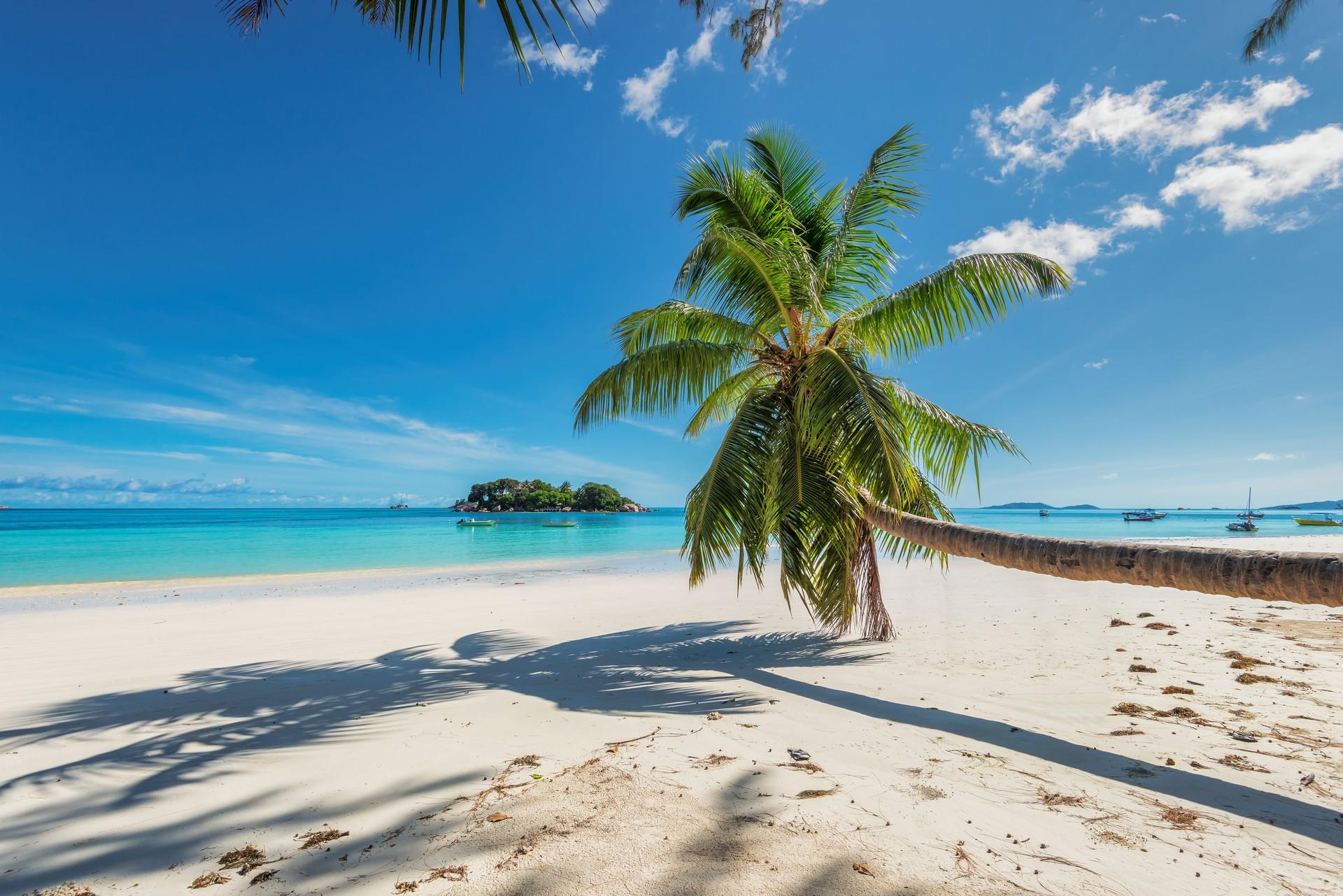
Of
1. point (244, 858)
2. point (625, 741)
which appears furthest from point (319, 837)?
point (625, 741)

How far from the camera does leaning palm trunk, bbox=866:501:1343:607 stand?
111 inches

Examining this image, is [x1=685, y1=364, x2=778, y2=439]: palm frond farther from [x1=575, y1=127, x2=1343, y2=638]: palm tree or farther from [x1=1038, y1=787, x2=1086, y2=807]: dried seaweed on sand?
[x1=1038, y1=787, x2=1086, y2=807]: dried seaweed on sand

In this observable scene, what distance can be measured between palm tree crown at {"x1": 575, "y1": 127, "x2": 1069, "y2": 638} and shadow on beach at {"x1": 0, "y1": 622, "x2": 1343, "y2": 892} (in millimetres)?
1069

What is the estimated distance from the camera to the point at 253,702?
457 cm

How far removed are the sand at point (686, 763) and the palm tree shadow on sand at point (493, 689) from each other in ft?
0.10

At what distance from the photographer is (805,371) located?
238 inches

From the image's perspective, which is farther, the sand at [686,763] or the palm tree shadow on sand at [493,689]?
the palm tree shadow on sand at [493,689]

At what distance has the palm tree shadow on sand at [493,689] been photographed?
9.58 ft

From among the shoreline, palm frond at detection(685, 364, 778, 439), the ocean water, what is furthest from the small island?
palm frond at detection(685, 364, 778, 439)

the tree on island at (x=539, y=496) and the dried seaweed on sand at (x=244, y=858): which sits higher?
the tree on island at (x=539, y=496)

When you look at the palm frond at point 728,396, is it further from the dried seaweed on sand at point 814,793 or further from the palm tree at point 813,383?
the dried seaweed on sand at point 814,793

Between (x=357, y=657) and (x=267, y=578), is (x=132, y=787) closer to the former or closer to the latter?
(x=357, y=657)

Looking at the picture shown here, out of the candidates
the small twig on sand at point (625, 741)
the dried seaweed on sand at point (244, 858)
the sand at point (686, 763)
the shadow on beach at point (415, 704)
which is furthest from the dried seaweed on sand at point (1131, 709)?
the dried seaweed on sand at point (244, 858)

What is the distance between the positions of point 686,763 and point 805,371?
417 centimetres
